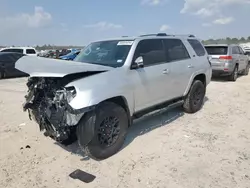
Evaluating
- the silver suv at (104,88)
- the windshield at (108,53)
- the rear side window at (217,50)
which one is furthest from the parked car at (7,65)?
the silver suv at (104,88)

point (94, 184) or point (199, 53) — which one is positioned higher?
point (199, 53)

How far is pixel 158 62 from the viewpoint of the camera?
202 inches

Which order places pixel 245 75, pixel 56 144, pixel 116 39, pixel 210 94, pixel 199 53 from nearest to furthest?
pixel 56 144
pixel 116 39
pixel 199 53
pixel 210 94
pixel 245 75

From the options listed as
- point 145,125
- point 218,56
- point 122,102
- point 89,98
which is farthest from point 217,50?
point 89,98

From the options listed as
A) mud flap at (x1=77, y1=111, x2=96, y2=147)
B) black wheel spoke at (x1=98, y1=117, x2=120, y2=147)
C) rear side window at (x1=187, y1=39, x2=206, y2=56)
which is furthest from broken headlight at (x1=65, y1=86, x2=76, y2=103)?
rear side window at (x1=187, y1=39, x2=206, y2=56)

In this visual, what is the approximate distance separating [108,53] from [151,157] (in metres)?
2.10

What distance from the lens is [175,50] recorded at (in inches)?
227

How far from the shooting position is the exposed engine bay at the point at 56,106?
362 cm

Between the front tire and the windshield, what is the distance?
34.8 inches

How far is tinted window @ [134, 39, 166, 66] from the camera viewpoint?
4.79 meters

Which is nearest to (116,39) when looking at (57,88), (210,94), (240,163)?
(57,88)

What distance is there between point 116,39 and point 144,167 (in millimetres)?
2631

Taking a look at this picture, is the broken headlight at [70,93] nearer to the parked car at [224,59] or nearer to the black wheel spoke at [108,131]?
the black wheel spoke at [108,131]

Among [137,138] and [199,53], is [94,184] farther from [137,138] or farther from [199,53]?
[199,53]
